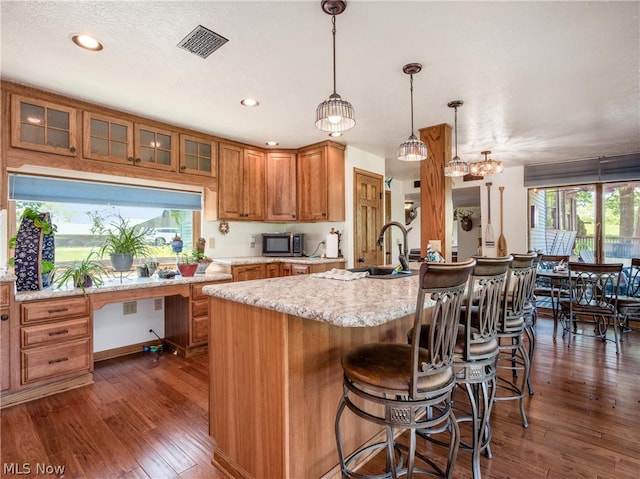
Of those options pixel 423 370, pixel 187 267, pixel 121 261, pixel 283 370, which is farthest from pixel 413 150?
pixel 121 261

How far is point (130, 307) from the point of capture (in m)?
3.40

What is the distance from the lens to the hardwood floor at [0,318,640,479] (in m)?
1.71

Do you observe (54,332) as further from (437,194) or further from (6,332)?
(437,194)

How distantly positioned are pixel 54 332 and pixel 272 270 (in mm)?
2271

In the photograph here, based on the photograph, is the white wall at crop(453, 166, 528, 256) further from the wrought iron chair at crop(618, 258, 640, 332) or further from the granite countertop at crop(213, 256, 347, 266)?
the granite countertop at crop(213, 256, 347, 266)

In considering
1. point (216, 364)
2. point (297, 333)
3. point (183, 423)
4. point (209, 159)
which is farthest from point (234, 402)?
point (209, 159)

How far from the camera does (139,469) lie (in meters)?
1.69

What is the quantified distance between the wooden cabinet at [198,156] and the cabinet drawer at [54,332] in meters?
1.83

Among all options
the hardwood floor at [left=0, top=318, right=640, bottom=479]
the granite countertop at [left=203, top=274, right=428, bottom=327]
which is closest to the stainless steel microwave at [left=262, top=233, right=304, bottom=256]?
the hardwood floor at [left=0, top=318, right=640, bottom=479]

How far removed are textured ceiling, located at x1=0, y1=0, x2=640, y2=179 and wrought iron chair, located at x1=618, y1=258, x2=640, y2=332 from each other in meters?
1.92

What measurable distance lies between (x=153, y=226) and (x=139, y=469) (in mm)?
2650

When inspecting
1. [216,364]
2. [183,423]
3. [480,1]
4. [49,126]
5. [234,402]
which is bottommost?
[183,423]

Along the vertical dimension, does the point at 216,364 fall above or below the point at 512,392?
above

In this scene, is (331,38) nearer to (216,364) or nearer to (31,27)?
(31,27)
